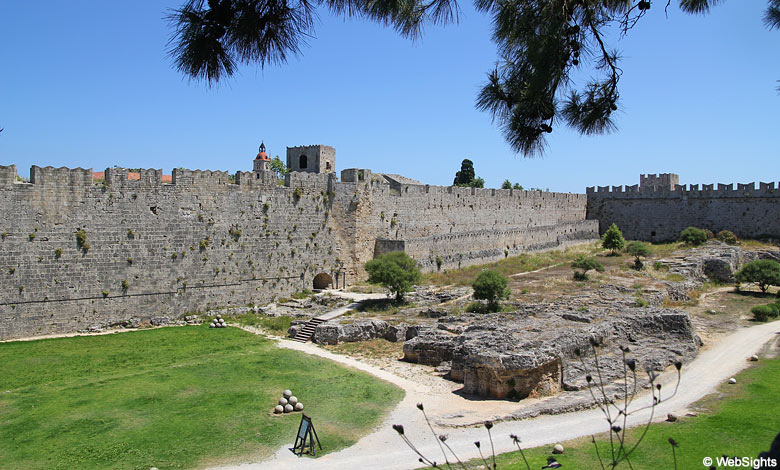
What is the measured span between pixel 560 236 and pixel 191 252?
79.8ft

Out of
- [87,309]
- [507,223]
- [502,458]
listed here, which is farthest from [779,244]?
[87,309]

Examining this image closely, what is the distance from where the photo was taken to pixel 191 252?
21.3m

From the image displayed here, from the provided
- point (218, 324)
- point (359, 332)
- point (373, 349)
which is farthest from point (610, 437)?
point (218, 324)

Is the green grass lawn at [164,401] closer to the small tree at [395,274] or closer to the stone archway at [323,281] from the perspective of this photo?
the small tree at [395,274]

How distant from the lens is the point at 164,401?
477 inches

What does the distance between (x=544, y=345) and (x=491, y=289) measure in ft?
23.5

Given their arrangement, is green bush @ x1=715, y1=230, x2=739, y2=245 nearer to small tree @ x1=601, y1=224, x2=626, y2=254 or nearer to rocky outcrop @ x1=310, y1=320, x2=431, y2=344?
small tree @ x1=601, y1=224, x2=626, y2=254

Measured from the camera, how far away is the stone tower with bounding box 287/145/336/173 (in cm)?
3722

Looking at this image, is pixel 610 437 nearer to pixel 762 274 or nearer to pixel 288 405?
pixel 288 405

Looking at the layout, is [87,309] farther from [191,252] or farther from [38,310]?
[191,252]

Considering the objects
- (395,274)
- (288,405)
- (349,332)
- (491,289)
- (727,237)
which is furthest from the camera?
(727,237)

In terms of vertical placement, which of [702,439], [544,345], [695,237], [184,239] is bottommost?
[702,439]

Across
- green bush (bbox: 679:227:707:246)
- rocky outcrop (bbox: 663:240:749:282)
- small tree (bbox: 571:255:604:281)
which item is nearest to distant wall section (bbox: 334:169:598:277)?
small tree (bbox: 571:255:604:281)

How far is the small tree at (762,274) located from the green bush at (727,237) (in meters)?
9.35
